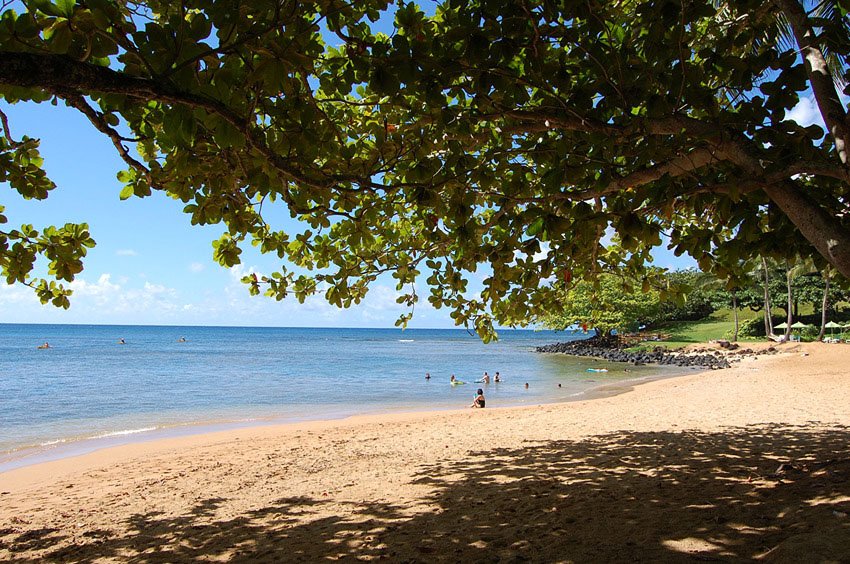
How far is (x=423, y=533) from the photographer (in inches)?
151

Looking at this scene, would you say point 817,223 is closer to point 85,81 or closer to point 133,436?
point 85,81

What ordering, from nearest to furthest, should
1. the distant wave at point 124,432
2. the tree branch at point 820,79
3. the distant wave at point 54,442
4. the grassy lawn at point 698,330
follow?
the tree branch at point 820,79
the distant wave at point 54,442
the distant wave at point 124,432
the grassy lawn at point 698,330

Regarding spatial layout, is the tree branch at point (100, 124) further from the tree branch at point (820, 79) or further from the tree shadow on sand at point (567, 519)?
the tree branch at point (820, 79)

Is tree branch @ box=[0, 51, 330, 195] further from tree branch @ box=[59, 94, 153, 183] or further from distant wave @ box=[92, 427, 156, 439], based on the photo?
distant wave @ box=[92, 427, 156, 439]

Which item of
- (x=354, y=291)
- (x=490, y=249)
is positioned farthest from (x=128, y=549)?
(x=490, y=249)

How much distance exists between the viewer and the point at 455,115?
354 centimetres

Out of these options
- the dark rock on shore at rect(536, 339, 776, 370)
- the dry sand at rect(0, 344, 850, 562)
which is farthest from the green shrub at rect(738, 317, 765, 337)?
the dry sand at rect(0, 344, 850, 562)

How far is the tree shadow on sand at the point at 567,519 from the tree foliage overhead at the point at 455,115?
5.61ft

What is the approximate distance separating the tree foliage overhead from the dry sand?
Answer: 175 centimetres

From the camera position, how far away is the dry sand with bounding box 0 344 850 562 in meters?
3.23

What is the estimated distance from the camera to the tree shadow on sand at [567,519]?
2.96 metres

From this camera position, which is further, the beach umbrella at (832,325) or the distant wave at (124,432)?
the beach umbrella at (832,325)

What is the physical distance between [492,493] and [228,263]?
3.14 meters

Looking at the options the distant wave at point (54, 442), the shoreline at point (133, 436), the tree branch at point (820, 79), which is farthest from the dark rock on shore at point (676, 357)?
the distant wave at point (54, 442)
